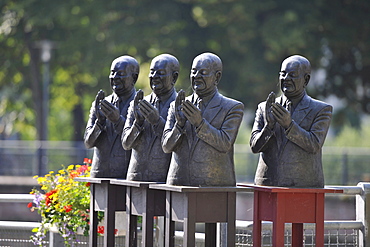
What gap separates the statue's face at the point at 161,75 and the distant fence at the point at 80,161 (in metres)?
14.2

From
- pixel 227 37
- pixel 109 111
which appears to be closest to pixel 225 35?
pixel 227 37

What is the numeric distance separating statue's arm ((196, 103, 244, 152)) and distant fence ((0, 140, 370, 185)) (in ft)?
49.3

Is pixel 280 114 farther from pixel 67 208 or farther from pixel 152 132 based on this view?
pixel 67 208

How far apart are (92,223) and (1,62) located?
19855mm

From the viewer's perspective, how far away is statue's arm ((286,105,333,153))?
29.9ft

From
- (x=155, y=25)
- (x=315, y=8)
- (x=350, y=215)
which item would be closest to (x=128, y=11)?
(x=155, y=25)

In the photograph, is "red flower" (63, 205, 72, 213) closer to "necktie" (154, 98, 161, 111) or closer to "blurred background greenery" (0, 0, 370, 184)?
"necktie" (154, 98, 161, 111)

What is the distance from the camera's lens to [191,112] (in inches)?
348

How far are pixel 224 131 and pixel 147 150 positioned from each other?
116cm

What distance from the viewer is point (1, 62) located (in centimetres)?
2986

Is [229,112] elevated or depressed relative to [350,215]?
elevated

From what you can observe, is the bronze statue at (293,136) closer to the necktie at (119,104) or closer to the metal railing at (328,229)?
the metal railing at (328,229)

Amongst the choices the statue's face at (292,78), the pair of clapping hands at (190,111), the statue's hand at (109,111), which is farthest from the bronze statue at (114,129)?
the statue's face at (292,78)

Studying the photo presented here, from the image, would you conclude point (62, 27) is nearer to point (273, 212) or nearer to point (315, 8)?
point (315, 8)
